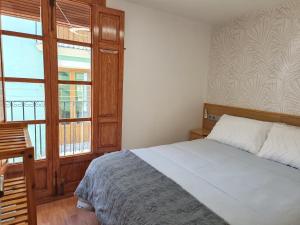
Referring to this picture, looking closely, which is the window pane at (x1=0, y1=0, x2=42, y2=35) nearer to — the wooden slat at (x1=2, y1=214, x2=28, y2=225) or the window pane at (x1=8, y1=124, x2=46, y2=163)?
the window pane at (x1=8, y1=124, x2=46, y2=163)

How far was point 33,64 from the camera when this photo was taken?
206 centimetres

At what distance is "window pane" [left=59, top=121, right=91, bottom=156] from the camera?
2.35 m

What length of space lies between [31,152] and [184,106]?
2577 millimetres

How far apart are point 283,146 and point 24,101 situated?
2654 millimetres

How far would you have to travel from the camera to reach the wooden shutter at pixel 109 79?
230 centimetres

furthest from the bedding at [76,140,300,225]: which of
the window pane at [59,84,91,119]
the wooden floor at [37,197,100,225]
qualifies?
the window pane at [59,84,91,119]

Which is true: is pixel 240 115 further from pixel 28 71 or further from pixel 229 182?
pixel 28 71

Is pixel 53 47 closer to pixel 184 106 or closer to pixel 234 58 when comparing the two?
pixel 184 106

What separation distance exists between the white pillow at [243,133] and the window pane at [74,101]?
1.65 metres

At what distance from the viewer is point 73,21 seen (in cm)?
223

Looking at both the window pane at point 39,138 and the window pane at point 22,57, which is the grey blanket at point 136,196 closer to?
the window pane at point 39,138

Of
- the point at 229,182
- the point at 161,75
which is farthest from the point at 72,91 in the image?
the point at 229,182

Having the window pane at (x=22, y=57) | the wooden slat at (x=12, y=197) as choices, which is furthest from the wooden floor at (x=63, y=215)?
the window pane at (x=22, y=57)

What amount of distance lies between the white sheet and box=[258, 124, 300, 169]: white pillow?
8cm
